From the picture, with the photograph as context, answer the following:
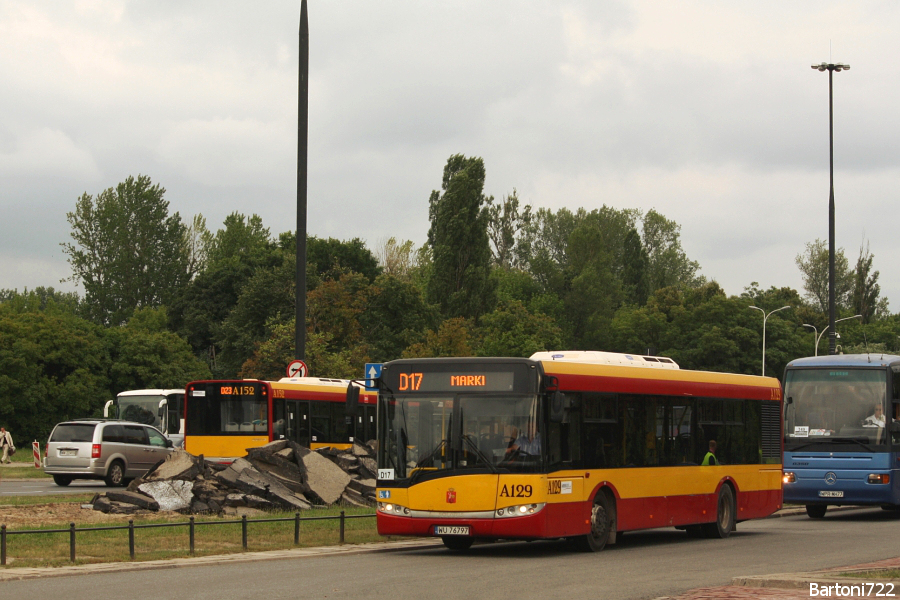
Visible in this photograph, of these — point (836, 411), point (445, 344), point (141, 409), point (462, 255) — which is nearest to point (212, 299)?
point (462, 255)

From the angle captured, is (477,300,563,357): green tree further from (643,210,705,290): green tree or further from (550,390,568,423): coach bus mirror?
(550,390,568,423): coach bus mirror

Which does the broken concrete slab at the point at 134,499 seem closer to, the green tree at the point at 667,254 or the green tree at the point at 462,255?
the green tree at the point at 462,255

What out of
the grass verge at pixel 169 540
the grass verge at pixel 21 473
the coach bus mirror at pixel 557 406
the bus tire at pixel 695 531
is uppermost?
the coach bus mirror at pixel 557 406

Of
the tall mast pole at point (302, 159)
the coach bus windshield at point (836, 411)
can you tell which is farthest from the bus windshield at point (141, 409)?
the coach bus windshield at point (836, 411)

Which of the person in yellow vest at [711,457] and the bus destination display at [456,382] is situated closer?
the bus destination display at [456,382]

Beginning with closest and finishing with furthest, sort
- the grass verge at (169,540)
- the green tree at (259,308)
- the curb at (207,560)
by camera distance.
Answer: the curb at (207,560) < the grass verge at (169,540) < the green tree at (259,308)

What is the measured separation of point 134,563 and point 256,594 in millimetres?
3798

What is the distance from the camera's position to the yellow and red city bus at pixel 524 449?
16562 millimetres

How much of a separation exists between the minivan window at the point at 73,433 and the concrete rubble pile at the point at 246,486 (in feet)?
31.8

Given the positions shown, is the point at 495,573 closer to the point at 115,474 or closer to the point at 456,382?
the point at 456,382

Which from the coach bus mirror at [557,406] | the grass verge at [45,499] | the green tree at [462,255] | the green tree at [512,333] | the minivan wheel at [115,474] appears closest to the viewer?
the coach bus mirror at [557,406]

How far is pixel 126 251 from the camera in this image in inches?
3809

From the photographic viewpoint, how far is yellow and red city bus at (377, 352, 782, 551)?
652 inches

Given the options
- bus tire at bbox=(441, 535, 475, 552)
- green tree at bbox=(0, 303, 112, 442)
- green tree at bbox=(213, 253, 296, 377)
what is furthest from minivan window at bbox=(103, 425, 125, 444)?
green tree at bbox=(0, 303, 112, 442)
